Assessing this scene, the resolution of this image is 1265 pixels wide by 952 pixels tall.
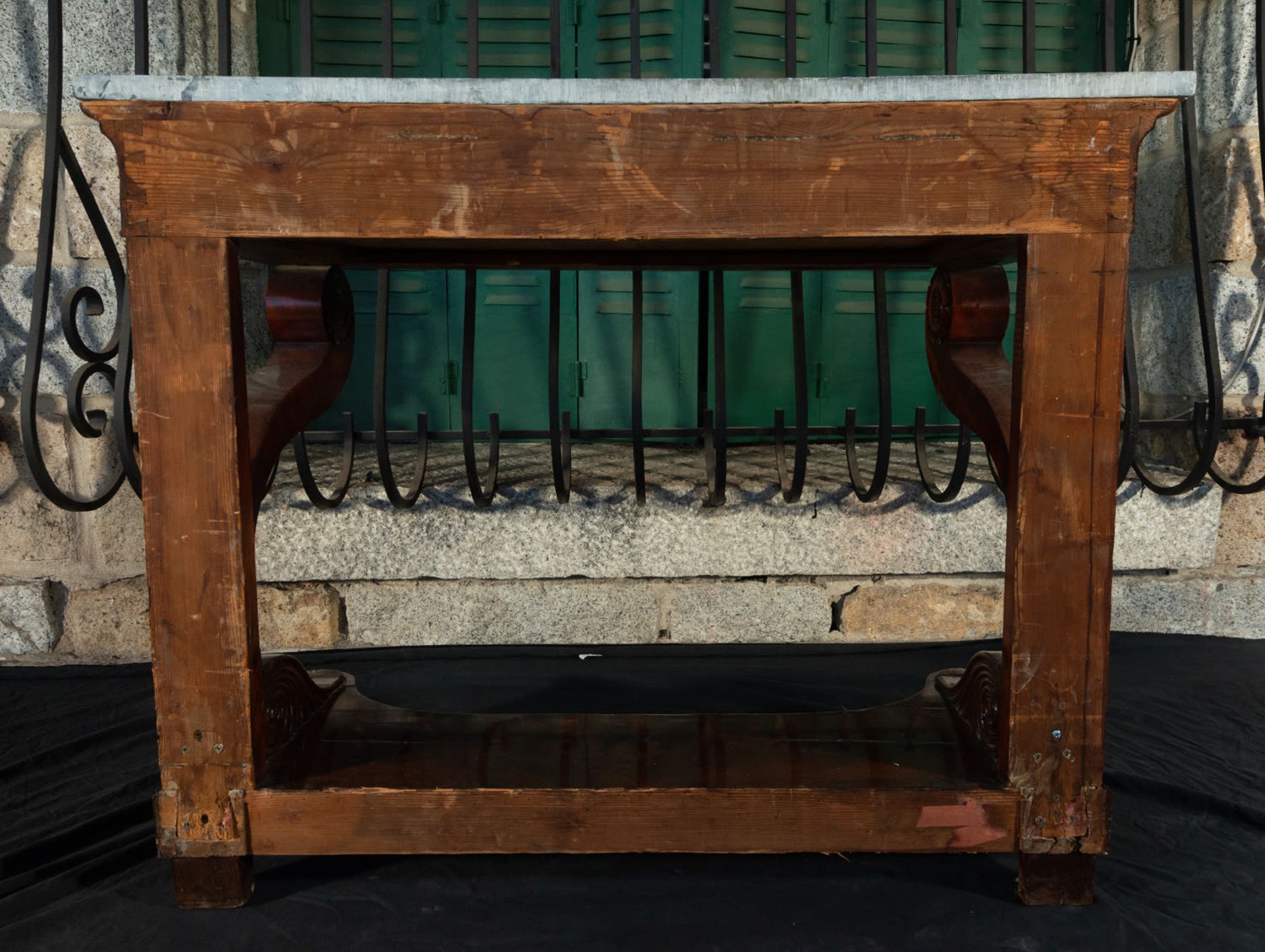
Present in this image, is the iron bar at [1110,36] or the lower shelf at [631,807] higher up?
the iron bar at [1110,36]

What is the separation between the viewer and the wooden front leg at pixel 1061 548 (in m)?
1.09

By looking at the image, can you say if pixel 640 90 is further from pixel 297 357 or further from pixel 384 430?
pixel 384 430

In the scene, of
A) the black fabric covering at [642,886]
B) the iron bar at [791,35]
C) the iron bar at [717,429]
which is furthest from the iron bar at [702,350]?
the black fabric covering at [642,886]

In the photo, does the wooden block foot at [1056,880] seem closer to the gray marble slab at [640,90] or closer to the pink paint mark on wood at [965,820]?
the pink paint mark on wood at [965,820]

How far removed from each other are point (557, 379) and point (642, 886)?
101 centimetres

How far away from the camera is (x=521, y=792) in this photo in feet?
3.84

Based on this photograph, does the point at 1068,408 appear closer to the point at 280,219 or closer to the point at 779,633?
the point at 280,219

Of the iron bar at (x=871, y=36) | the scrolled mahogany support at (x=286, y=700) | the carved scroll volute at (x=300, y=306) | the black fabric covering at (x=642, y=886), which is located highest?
the iron bar at (x=871, y=36)

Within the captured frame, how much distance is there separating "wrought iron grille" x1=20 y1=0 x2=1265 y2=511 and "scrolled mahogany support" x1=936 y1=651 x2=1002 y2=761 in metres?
0.55

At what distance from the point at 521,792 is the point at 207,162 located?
2.66 feet

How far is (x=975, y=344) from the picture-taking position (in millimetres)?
1362

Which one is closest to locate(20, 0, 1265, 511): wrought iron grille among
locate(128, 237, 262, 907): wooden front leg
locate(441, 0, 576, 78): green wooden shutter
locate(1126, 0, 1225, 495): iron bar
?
locate(1126, 0, 1225, 495): iron bar

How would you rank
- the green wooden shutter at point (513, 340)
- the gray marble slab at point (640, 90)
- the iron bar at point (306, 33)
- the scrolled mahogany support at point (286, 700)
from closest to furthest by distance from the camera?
the gray marble slab at point (640, 90)
the scrolled mahogany support at point (286, 700)
the iron bar at point (306, 33)
the green wooden shutter at point (513, 340)

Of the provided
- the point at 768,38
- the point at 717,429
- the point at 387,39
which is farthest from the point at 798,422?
the point at 768,38
